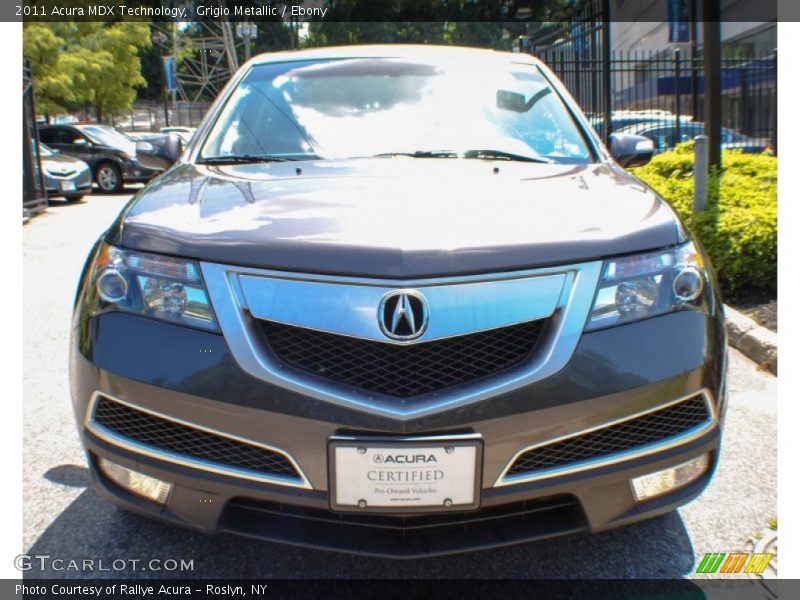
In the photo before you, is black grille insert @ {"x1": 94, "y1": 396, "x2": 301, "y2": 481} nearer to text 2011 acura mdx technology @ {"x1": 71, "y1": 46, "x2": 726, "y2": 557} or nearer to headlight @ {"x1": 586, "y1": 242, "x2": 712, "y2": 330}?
text 2011 acura mdx technology @ {"x1": 71, "y1": 46, "x2": 726, "y2": 557}

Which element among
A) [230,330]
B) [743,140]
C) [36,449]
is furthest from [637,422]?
[743,140]

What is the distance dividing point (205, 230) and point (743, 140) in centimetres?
1443

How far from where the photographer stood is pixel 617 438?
1.97m

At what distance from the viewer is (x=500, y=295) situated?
6.21 ft

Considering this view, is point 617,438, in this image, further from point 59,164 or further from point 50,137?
point 50,137

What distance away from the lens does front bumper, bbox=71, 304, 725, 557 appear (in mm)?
1856

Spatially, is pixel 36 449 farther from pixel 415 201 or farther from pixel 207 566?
pixel 415 201

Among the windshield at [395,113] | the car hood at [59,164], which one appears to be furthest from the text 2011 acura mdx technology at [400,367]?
the car hood at [59,164]

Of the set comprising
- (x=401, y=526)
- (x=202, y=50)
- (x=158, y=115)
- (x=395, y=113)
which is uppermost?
(x=202, y=50)

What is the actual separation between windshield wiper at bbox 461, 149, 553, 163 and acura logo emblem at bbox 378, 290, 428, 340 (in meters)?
1.17

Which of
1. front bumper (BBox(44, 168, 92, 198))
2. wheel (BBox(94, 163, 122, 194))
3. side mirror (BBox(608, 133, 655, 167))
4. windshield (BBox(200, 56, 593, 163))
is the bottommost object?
side mirror (BBox(608, 133, 655, 167))

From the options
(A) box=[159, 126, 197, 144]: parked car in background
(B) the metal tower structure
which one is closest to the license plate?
(A) box=[159, 126, 197, 144]: parked car in background

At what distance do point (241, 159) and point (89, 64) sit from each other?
958 inches
